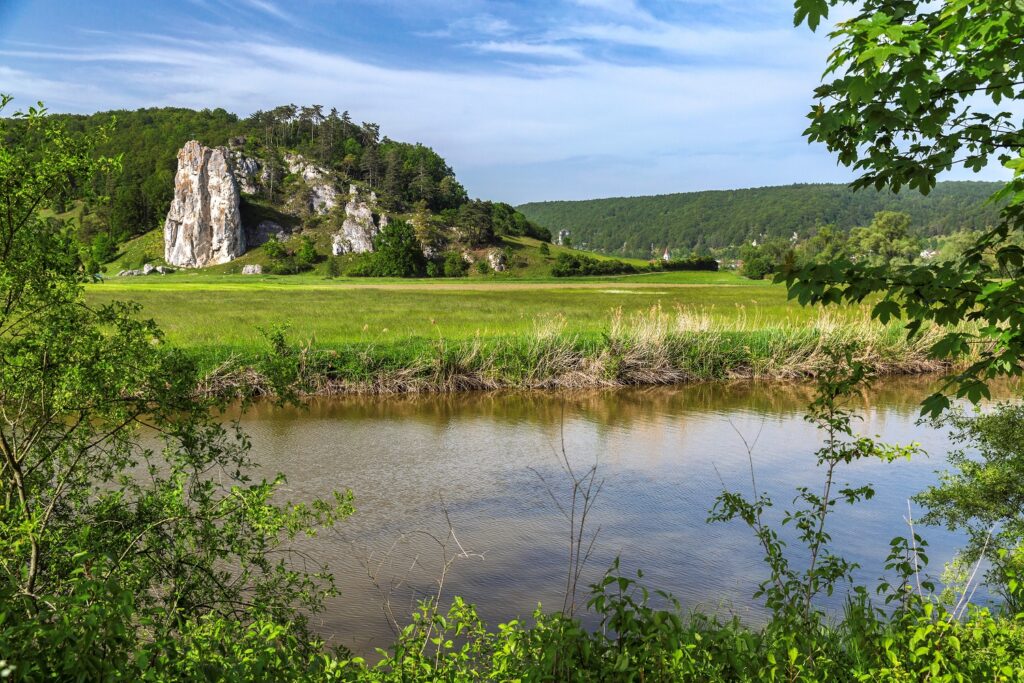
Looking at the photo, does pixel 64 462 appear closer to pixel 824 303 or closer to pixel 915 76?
pixel 824 303

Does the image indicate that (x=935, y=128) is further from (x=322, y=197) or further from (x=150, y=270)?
(x=322, y=197)

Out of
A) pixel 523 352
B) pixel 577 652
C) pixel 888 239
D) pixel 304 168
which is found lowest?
pixel 523 352

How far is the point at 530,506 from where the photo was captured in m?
9.35

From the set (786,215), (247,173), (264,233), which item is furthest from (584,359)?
(786,215)

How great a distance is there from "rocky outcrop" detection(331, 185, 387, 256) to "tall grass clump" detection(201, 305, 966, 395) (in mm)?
103463

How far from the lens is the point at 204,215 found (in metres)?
128

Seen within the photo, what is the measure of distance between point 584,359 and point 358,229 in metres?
110

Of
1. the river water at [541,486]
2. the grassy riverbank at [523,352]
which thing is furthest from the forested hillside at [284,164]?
the river water at [541,486]

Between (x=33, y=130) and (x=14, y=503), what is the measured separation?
233 centimetres

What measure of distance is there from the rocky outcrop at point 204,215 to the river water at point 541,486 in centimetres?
12184

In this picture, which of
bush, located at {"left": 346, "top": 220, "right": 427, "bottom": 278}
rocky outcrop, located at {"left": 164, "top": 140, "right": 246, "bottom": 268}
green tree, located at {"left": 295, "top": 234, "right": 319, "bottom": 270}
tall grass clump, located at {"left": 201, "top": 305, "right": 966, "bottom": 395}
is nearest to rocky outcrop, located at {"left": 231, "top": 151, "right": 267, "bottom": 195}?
rocky outcrop, located at {"left": 164, "top": 140, "right": 246, "bottom": 268}

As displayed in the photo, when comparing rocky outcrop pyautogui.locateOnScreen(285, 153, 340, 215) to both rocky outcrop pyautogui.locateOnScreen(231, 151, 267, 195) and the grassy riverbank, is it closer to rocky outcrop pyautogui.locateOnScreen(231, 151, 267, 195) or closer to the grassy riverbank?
rocky outcrop pyautogui.locateOnScreen(231, 151, 267, 195)

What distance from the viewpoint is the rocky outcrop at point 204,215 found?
127375 mm

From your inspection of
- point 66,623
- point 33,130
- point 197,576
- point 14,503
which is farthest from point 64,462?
point 66,623
